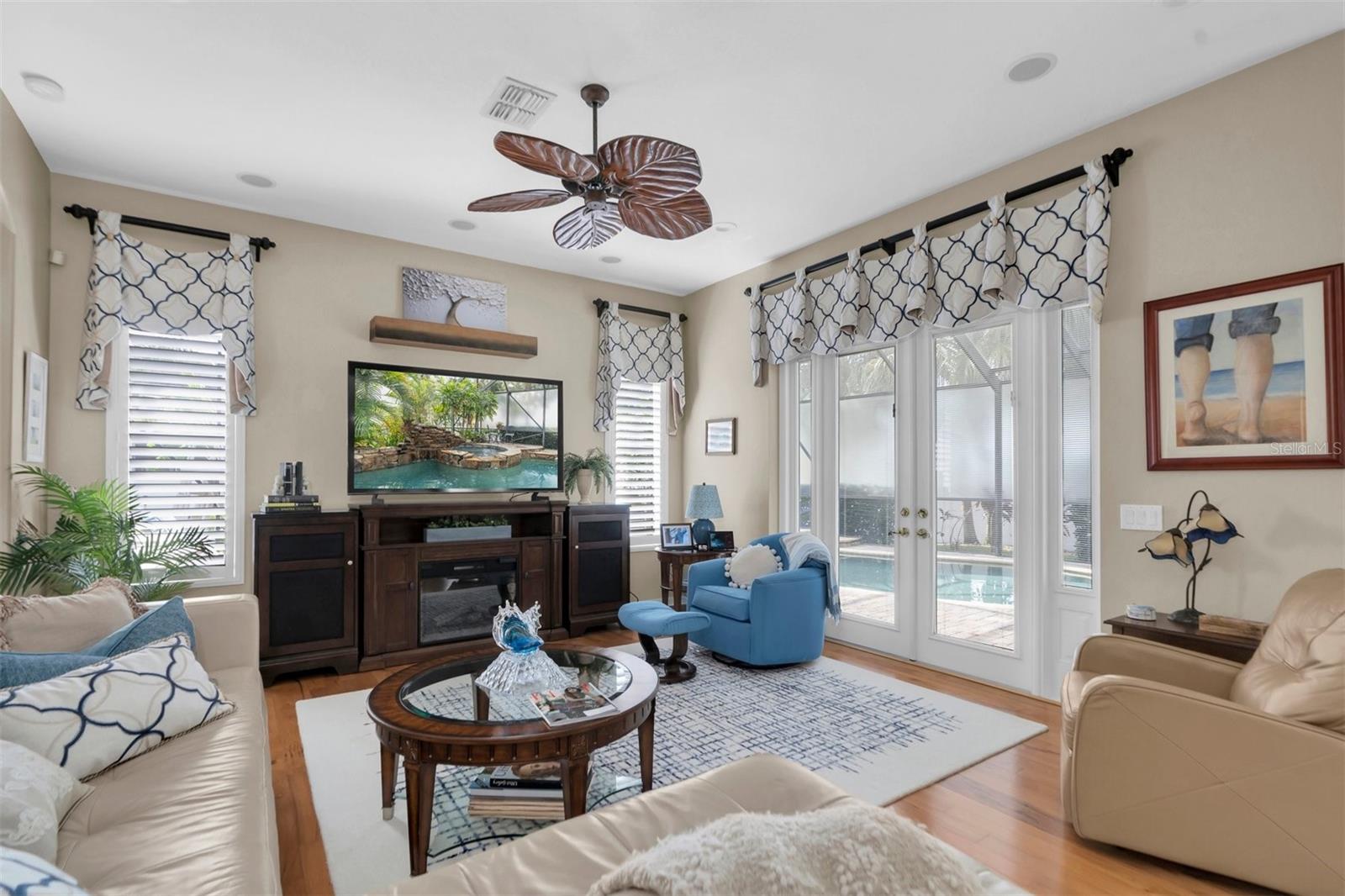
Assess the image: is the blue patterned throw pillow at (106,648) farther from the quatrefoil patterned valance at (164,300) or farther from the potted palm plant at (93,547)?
the quatrefoil patterned valance at (164,300)

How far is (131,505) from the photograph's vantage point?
3770 millimetres

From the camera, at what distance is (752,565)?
446 centimetres

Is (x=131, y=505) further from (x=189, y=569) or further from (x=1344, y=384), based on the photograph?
(x=1344, y=384)

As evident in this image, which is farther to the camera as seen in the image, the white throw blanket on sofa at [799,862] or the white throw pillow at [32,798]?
the white throw pillow at [32,798]

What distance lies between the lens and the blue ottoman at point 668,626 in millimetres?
3848

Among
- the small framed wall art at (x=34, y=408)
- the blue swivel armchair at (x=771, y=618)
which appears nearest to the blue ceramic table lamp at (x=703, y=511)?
the blue swivel armchair at (x=771, y=618)

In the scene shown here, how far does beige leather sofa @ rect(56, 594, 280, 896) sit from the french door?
11.9ft

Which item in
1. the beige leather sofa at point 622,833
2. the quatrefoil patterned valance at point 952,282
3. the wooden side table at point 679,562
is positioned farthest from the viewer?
the wooden side table at point 679,562

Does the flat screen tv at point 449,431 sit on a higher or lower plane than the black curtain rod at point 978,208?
lower

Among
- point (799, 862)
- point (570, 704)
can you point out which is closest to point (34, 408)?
point (570, 704)

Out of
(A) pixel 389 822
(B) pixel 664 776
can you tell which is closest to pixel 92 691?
(A) pixel 389 822

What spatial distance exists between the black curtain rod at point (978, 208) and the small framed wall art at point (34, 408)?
4.53 m

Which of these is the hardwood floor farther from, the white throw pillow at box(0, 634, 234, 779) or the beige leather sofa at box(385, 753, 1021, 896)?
the beige leather sofa at box(385, 753, 1021, 896)

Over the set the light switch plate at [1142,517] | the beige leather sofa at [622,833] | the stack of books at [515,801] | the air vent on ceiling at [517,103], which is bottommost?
the stack of books at [515,801]
